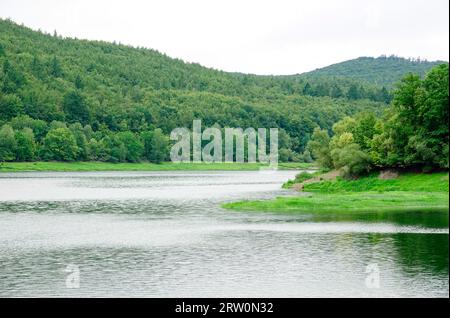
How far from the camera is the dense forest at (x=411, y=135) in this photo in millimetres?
87250

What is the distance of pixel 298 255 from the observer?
46031 millimetres

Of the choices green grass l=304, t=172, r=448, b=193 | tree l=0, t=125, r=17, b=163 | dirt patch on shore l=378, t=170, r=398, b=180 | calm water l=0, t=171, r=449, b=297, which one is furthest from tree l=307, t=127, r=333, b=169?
tree l=0, t=125, r=17, b=163

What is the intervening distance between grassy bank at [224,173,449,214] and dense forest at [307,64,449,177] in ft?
7.91

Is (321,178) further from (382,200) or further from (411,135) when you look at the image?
(382,200)

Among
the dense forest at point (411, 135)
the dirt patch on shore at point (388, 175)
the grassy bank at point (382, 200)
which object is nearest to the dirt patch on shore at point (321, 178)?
the dense forest at point (411, 135)

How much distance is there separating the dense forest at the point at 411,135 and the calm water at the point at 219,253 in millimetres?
24083

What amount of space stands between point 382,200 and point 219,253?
34405 mm

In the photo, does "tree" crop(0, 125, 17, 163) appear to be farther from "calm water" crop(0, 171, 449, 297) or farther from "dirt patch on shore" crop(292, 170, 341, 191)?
"calm water" crop(0, 171, 449, 297)

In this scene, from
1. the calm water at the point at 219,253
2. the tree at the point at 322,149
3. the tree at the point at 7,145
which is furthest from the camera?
the tree at the point at 7,145

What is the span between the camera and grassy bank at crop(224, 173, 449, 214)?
2886 inches

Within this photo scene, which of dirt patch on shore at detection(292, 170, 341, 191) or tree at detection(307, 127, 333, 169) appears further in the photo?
tree at detection(307, 127, 333, 169)

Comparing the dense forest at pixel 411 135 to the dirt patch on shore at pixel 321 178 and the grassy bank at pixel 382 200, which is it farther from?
the dirt patch on shore at pixel 321 178

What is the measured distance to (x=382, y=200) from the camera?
77.4 meters
